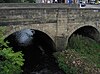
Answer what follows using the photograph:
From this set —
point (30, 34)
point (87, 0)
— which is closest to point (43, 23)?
point (30, 34)

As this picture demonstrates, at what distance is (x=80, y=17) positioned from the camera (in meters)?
35.6

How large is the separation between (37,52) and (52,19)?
6.32m

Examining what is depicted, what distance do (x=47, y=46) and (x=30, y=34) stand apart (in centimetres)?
934

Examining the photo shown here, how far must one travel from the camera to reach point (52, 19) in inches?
1336

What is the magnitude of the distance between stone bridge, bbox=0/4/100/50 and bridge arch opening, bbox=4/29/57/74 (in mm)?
1936

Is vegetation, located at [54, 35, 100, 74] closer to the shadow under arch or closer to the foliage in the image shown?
the foliage

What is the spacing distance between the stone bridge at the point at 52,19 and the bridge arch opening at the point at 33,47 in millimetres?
1936

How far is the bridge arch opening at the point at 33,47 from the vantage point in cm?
3446

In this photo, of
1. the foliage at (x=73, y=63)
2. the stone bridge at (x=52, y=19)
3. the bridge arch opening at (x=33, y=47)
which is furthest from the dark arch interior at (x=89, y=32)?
the foliage at (x=73, y=63)

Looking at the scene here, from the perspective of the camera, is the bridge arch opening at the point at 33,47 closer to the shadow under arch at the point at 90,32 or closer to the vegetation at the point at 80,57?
the vegetation at the point at 80,57

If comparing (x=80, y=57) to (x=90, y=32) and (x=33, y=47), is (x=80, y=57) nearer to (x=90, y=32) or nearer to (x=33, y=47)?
(x=90, y=32)

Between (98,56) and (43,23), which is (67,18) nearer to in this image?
(43,23)

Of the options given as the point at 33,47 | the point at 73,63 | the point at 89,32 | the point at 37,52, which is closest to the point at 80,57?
the point at 73,63

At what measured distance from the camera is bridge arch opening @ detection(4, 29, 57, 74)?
34.5 meters
